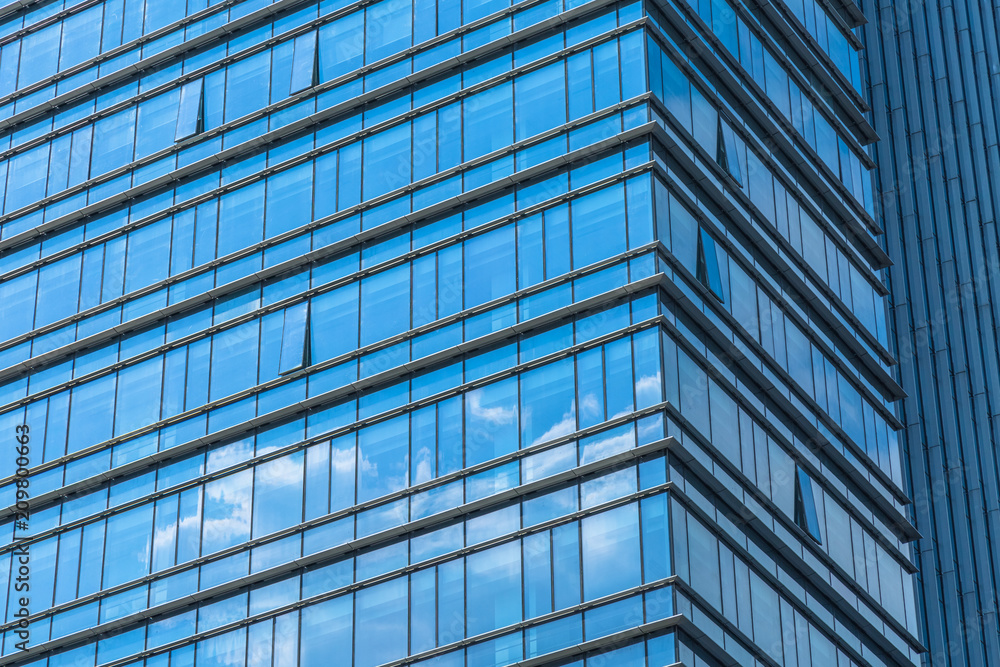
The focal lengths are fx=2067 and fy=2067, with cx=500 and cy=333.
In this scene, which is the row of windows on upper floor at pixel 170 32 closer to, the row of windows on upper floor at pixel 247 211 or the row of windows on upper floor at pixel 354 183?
the row of windows on upper floor at pixel 354 183

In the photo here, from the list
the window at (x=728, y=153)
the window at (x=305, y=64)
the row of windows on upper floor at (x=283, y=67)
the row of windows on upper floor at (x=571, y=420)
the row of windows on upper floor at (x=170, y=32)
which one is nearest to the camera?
the row of windows on upper floor at (x=571, y=420)

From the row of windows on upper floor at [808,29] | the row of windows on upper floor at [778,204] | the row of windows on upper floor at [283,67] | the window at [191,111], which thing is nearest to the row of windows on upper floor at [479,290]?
the row of windows on upper floor at [778,204]

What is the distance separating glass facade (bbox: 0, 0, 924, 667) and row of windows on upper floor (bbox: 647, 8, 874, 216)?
155 mm

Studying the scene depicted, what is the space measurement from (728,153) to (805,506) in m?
9.87

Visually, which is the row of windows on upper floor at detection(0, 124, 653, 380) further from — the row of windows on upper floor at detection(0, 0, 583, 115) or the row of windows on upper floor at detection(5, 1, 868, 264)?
the row of windows on upper floor at detection(0, 0, 583, 115)

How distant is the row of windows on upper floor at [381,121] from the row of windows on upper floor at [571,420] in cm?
661

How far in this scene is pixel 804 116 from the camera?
2422 inches

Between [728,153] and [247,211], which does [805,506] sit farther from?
[247,211]

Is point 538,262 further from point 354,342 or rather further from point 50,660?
point 50,660

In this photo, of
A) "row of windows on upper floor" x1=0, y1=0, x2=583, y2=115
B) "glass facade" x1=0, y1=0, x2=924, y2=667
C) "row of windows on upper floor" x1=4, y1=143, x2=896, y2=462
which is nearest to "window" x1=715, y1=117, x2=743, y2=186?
"glass facade" x1=0, y1=0, x2=924, y2=667

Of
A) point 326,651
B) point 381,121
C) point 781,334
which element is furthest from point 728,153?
point 326,651

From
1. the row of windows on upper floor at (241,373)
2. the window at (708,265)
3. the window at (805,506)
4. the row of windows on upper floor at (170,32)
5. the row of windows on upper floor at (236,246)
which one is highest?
the row of windows on upper floor at (170,32)

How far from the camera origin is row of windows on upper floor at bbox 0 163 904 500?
170 ft

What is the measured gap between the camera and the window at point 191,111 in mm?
60844
